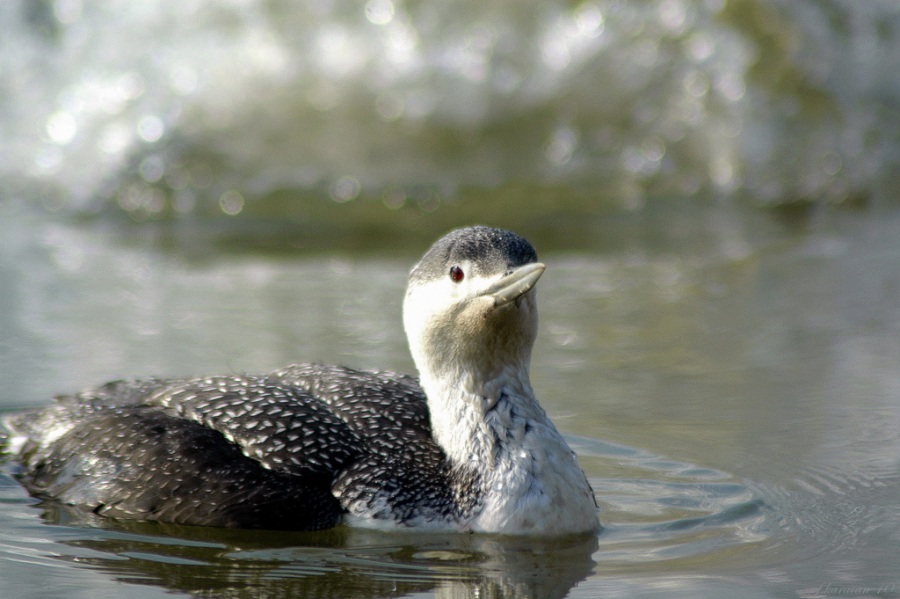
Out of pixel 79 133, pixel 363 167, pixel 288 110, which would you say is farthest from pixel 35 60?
pixel 363 167

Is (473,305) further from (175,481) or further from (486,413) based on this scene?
(175,481)

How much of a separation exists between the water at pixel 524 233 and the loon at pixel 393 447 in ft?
0.34

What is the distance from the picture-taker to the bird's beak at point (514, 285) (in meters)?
4.56

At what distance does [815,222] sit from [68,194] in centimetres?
578

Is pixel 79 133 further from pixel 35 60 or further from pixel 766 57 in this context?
pixel 766 57

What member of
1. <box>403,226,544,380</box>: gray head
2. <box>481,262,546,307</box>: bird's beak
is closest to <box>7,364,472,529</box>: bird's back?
<box>403,226,544,380</box>: gray head

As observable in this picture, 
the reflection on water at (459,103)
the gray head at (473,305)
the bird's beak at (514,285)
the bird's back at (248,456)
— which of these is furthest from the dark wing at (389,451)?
the reflection on water at (459,103)

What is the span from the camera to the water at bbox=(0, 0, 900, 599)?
15.2 feet

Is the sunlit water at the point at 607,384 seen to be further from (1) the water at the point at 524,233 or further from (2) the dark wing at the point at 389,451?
(2) the dark wing at the point at 389,451

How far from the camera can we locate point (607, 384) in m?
6.55

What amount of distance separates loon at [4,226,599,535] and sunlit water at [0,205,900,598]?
0.09 meters

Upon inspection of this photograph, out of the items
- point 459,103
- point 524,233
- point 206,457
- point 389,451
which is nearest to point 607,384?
point 389,451

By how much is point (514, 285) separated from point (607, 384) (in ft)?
6.68

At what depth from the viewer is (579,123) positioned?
11.9 m
